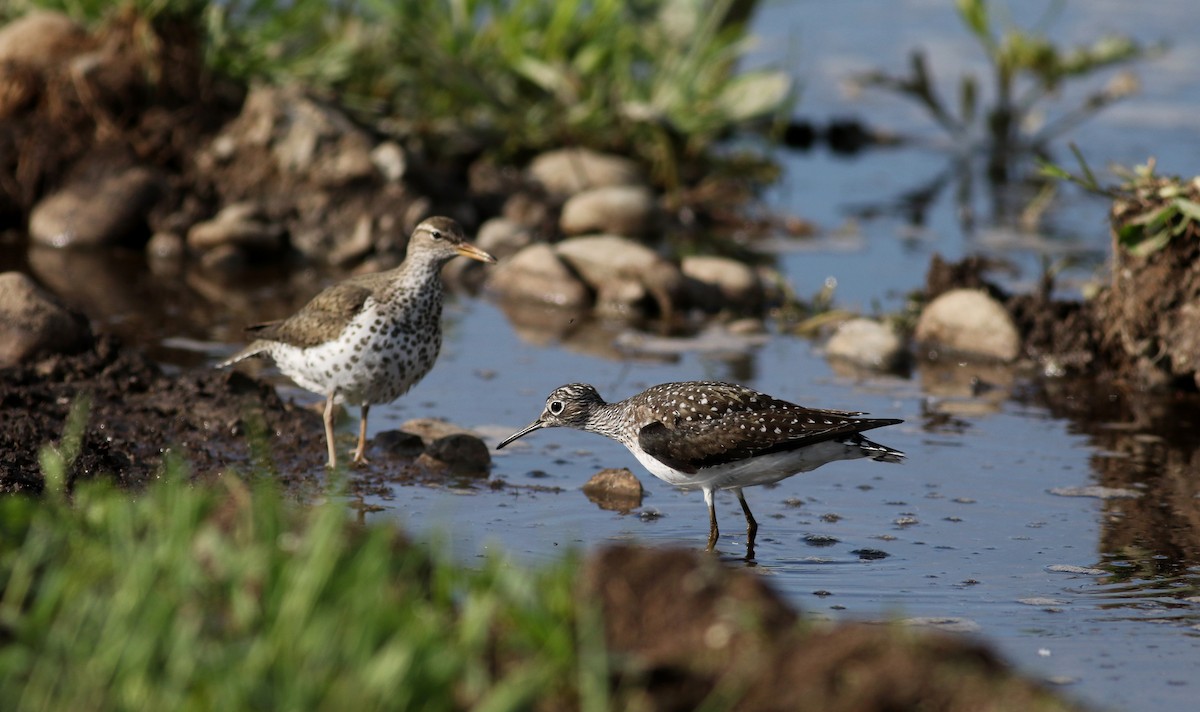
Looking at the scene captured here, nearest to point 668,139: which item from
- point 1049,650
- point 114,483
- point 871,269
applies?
point 871,269

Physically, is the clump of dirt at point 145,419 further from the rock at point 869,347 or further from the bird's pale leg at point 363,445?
the rock at point 869,347

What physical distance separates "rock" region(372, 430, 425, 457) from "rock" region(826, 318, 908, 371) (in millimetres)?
3714

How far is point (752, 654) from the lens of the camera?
475 cm

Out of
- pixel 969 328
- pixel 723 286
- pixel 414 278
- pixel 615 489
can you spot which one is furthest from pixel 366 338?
pixel 969 328

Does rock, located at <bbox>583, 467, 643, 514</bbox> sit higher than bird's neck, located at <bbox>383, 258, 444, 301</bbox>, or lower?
lower

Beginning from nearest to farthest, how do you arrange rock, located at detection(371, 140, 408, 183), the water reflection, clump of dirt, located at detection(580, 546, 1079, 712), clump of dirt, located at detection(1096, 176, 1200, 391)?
clump of dirt, located at detection(580, 546, 1079, 712), the water reflection, clump of dirt, located at detection(1096, 176, 1200, 391), rock, located at detection(371, 140, 408, 183)

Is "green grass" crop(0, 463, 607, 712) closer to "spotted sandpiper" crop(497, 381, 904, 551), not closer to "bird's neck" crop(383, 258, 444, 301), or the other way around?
"spotted sandpiper" crop(497, 381, 904, 551)

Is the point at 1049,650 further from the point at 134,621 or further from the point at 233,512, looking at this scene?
the point at 134,621

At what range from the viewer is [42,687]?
14.6 feet

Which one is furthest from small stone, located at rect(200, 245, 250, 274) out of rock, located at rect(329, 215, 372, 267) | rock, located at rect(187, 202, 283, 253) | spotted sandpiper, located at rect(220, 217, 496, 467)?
spotted sandpiper, located at rect(220, 217, 496, 467)

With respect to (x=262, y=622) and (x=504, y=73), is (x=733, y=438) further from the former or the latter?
(x=504, y=73)

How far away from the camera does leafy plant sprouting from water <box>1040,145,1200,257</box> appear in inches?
421

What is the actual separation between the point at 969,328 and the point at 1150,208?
5.88 ft

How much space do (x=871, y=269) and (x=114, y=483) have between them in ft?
27.0
